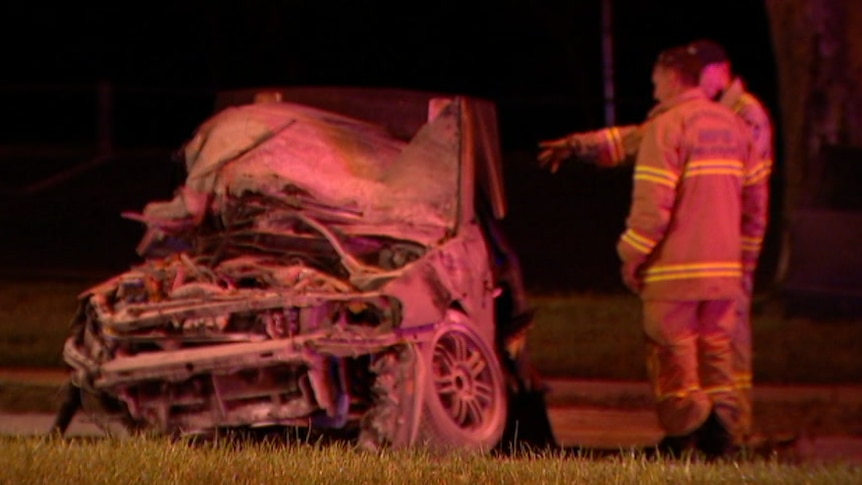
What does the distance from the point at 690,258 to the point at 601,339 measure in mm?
4636

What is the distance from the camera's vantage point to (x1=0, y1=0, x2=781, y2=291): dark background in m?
25.4

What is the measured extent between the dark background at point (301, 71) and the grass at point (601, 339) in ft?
24.3

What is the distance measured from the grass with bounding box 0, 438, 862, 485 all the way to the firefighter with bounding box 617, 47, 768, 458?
36.4 inches

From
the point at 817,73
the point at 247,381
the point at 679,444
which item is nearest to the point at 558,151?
the point at 679,444

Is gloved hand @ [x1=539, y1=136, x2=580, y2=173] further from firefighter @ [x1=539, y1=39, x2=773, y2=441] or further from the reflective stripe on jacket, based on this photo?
the reflective stripe on jacket

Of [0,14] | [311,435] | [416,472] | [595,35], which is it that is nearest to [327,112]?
[311,435]

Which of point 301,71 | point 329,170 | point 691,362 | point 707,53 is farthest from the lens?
point 301,71

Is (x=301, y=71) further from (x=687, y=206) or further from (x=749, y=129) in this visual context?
(x=687, y=206)

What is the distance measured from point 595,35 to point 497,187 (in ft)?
80.7

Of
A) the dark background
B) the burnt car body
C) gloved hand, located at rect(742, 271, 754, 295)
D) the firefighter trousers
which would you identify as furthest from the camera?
the dark background

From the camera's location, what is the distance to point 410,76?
3462cm

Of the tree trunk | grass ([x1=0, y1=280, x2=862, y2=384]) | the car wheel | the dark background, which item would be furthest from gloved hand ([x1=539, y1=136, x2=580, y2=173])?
the dark background

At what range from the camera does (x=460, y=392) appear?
905 centimetres

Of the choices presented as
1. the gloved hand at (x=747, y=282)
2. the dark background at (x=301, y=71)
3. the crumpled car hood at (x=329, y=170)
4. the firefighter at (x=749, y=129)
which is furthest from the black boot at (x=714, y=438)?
the dark background at (x=301, y=71)
